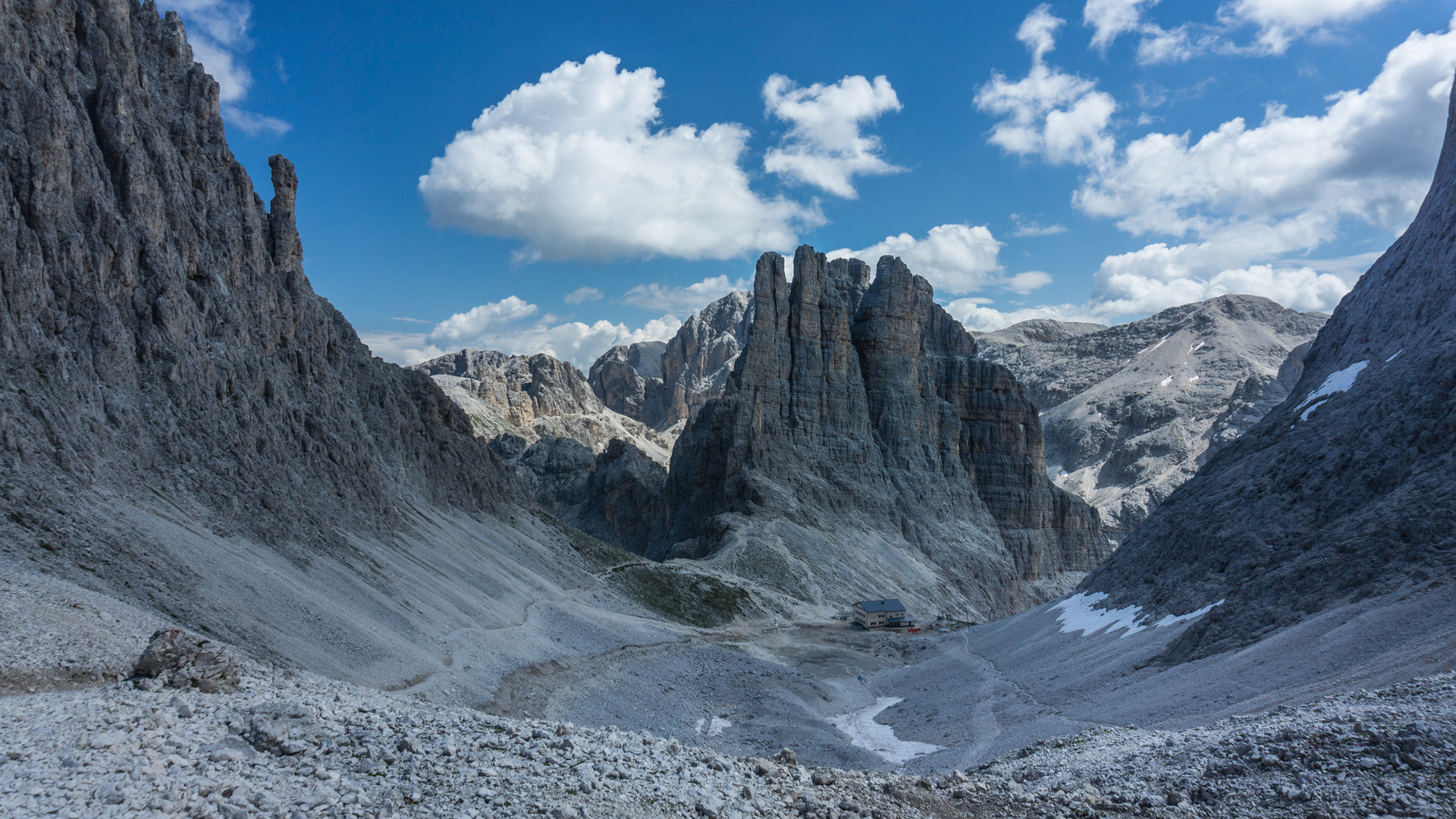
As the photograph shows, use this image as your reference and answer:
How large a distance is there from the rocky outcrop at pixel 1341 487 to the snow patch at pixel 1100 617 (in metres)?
1.00

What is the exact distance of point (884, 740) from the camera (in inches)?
1527

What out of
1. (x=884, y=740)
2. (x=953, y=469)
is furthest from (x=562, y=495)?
(x=884, y=740)

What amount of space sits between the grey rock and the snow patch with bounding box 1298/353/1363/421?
5999 cm

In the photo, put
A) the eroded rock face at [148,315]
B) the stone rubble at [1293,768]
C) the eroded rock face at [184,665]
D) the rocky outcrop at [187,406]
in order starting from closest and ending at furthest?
the stone rubble at [1293,768] < the eroded rock face at [184,665] < the rocky outcrop at [187,406] < the eroded rock face at [148,315]

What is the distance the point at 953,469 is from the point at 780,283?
1773 inches

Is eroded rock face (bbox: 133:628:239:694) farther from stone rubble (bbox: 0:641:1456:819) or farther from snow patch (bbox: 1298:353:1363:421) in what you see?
snow patch (bbox: 1298:353:1363:421)

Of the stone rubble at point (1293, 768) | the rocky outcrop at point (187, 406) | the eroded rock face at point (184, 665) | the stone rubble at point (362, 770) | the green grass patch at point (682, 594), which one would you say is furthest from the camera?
the green grass patch at point (682, 594)

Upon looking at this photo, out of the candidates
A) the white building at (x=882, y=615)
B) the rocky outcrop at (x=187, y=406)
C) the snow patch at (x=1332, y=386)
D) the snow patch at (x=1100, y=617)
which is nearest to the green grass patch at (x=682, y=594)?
the rocky outcrop at (x=187, y=406)

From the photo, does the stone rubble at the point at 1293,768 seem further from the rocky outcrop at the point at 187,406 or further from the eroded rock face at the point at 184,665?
the rocky outcrop at the point at 187,406

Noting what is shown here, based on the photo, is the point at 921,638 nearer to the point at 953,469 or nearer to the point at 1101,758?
the point at 1101,758

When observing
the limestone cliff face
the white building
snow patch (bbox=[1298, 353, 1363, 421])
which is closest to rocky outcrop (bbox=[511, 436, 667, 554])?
the limestone cliff face

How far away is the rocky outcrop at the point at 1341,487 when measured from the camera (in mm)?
33500

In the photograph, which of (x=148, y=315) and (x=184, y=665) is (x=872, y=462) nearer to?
(x=148, y=315)

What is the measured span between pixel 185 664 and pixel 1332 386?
64029 mm
